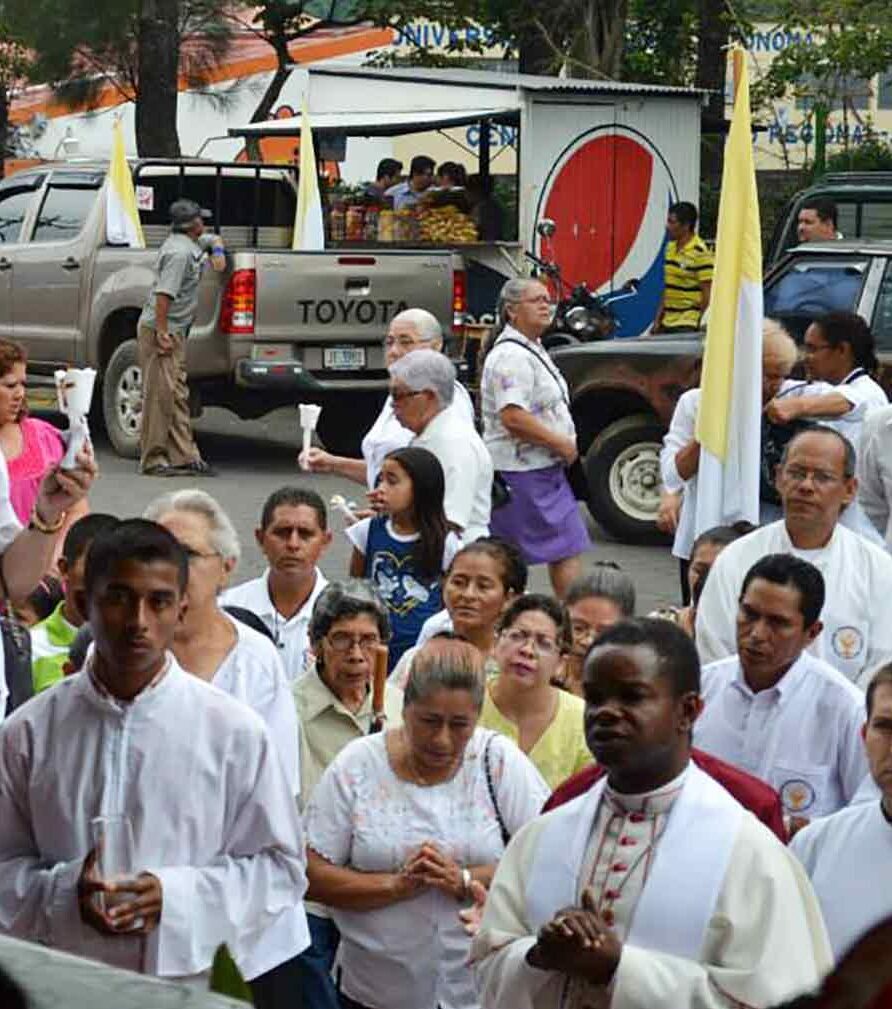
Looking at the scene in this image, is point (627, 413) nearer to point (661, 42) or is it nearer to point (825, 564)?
point (825, 564)

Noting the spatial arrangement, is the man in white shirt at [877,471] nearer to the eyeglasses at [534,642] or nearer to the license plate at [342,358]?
the eyeglasses at [534,642]

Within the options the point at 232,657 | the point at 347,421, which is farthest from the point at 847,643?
the point at 347,421

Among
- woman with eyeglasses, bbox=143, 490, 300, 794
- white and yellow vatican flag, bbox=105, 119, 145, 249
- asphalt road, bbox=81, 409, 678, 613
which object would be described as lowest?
asphalt road, bbox=81, 409, 678, 613

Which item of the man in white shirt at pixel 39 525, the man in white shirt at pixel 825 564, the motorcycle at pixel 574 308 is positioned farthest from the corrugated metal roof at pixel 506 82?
the man in white shirt at pixel 39 525

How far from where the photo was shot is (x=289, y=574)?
7848mm

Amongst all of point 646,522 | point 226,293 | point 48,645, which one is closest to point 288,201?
point 226,293

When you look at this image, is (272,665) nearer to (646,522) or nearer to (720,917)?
(720,917)

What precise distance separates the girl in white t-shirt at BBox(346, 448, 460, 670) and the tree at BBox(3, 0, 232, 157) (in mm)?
14363

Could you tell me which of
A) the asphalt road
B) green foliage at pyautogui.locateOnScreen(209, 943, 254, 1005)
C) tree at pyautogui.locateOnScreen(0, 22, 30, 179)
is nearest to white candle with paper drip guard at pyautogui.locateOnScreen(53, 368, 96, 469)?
green foliage at pyautogui.locateOnScreen(209, 943, 254, 1005)

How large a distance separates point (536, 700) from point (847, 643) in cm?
104

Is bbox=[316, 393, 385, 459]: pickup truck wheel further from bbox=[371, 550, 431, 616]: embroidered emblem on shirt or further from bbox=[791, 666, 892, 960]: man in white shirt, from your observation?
bbox=[791, 666, 892, 960]: man in white shirt

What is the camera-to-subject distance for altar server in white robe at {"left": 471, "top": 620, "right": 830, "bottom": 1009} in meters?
4.46

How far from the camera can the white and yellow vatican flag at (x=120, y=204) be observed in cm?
1777

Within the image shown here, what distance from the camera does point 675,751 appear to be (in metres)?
4.69
